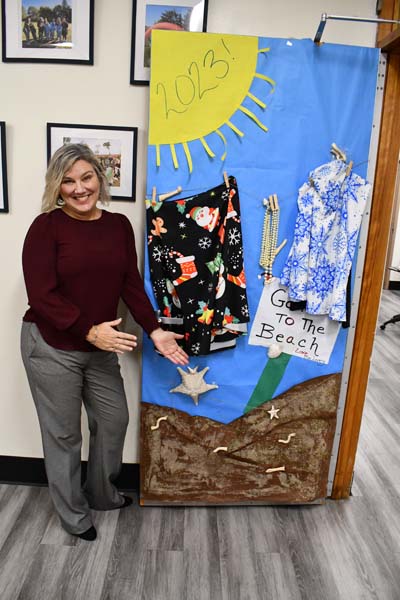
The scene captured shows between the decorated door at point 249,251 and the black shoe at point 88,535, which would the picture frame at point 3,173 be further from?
the black shoe at point 88,535

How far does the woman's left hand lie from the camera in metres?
1.84

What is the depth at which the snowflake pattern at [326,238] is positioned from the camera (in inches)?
72.1

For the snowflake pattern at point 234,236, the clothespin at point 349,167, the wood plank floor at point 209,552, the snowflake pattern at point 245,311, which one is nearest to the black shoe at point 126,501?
the wood plank floor at point 209,552

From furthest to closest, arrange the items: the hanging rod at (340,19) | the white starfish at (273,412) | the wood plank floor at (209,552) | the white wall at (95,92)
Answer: the white starfish at (273,412), the white wall at (95,92), the wood plank floor at (209,552), the hanging rod at (340,19)

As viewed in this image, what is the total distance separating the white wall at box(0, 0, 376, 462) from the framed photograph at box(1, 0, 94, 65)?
1.3 inches

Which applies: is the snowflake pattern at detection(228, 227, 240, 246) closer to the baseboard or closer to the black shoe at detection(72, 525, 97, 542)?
the baseboard

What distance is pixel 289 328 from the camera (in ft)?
6.48

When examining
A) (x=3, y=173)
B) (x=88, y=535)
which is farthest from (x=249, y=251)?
(x=88, y=535)

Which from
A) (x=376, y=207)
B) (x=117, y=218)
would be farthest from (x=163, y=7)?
(x=376, y=207)

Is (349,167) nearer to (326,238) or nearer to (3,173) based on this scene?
(326,238)

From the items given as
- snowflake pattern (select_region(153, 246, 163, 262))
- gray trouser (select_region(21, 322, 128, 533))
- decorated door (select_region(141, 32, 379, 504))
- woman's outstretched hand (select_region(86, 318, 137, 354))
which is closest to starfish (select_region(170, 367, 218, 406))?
decorated door (select_region(141, 32, 379, 504))

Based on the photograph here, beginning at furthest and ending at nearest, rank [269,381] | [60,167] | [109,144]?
[269,381], [109,144], [60,167]

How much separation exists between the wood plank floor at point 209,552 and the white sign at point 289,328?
0.73 metres

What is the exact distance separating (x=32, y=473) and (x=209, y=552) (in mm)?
914
